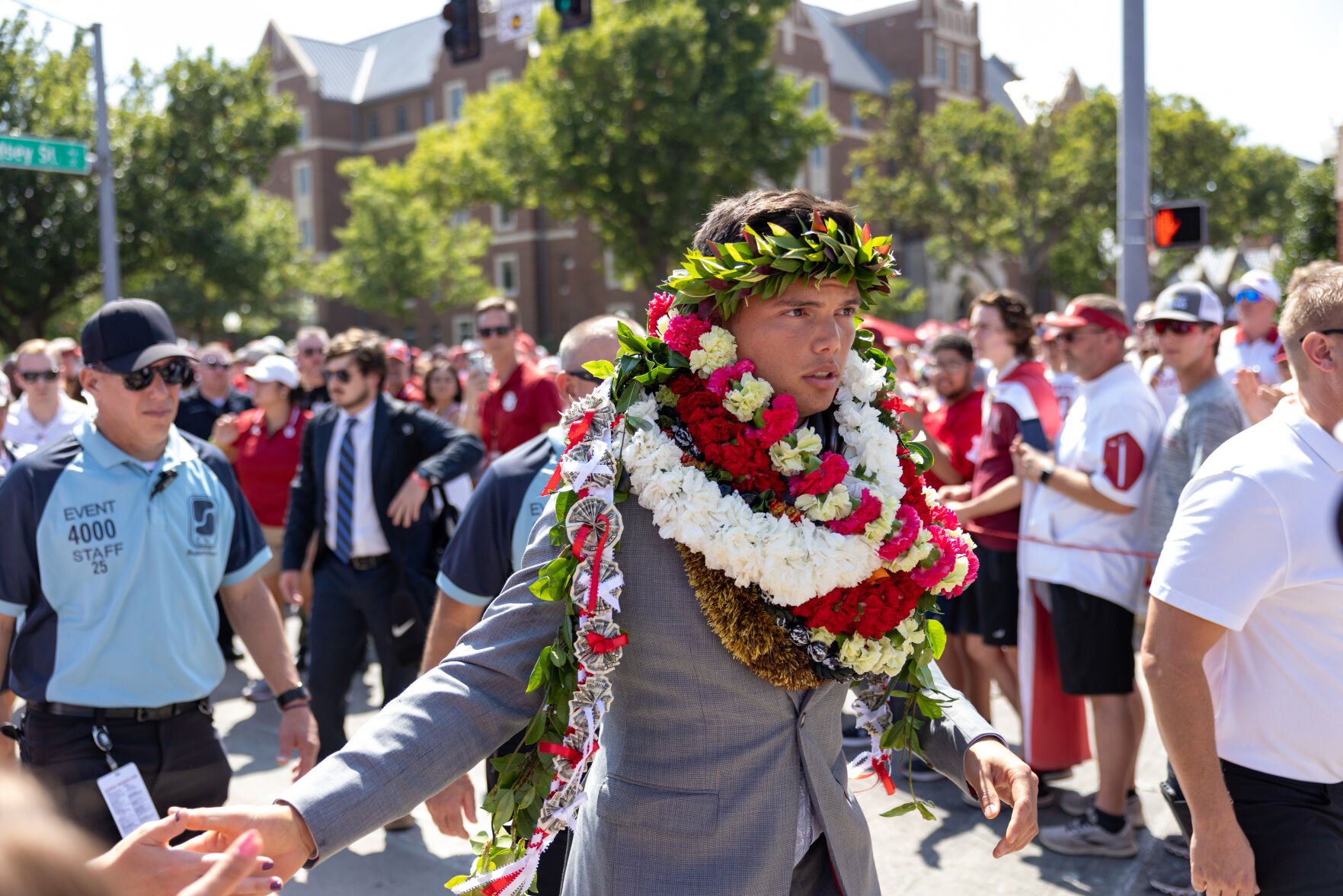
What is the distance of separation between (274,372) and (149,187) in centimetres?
2331

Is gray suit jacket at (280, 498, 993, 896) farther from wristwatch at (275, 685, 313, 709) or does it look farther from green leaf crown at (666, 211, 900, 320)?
wristwatch at (275, 685, 313, 709)

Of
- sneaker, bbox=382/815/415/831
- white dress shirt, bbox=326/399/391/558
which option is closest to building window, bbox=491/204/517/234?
white dress shirt, bbox=326/399/391/558

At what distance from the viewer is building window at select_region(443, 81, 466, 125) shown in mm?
53406

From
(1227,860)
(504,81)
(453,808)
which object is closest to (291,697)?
(453,808)

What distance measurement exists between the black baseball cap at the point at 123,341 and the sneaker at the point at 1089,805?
415 cm

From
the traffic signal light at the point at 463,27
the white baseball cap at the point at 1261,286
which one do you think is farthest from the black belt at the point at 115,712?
the traffic signal light at the point at 463,27

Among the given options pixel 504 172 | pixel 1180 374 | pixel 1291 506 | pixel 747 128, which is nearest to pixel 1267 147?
pixel 747 128

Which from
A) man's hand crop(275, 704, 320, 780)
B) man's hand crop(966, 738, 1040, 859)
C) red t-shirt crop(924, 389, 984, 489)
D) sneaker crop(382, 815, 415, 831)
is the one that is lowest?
sneaker crop(382, 815, 415, 831)

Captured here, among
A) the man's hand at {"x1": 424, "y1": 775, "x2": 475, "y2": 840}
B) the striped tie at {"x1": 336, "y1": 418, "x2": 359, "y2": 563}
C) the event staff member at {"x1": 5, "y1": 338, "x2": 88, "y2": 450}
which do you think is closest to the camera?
the man's hand at {"x1": 424, "y1": 775, "x2": 475, "y2": 840}

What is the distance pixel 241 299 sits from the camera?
32.1 m

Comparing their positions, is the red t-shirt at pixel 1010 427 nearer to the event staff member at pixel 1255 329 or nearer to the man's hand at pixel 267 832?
the event staff member at pixel 1255 329

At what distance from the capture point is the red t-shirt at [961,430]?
20.7ft

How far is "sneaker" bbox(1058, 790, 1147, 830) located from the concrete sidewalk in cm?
5

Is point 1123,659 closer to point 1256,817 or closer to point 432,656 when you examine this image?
point 1256,817
